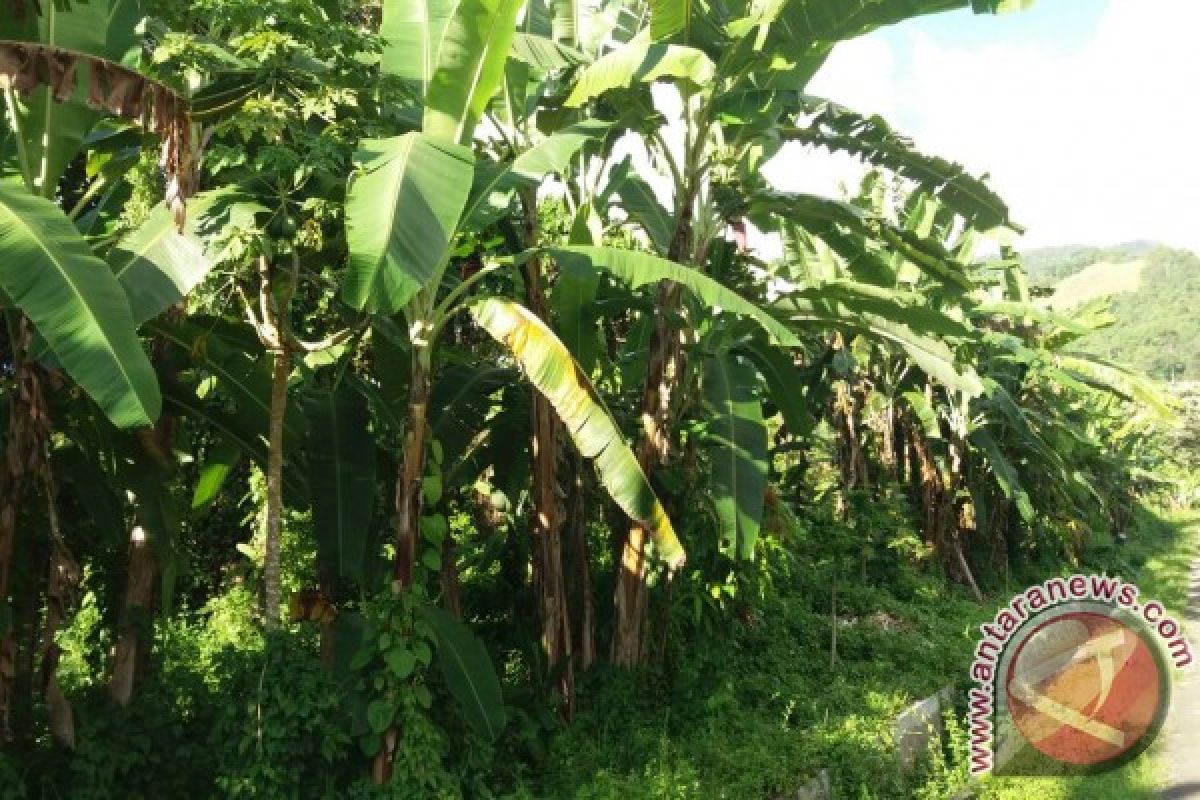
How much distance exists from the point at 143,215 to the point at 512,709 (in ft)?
11.9

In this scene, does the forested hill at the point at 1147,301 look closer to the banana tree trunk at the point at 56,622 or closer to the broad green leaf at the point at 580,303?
the broad green leaf at the point at 580,303

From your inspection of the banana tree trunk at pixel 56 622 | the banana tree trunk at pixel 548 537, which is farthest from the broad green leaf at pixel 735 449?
the banana tree trunk at pixel 56 622

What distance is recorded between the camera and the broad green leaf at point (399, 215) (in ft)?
12.7

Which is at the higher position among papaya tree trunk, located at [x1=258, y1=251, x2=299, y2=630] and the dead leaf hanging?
the dead leaf hanging

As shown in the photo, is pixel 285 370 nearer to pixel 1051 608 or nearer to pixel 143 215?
pixel 143 215

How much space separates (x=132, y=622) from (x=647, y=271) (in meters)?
2.96

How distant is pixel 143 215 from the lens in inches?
235

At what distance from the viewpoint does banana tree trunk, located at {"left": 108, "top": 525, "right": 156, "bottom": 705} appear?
471cm

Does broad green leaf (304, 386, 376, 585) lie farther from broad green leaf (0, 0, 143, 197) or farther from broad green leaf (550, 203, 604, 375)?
broad green leaf (0, 0, 143, 197)

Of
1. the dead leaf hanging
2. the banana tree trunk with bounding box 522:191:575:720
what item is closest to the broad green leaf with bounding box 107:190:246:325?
the dead leaf hanging

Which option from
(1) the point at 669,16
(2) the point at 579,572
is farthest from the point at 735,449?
(1) the point at 669,16

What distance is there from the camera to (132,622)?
4.71m

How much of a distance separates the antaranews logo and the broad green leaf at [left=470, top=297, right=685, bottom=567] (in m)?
3.78

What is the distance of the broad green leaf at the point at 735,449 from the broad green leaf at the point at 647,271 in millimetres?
1331
